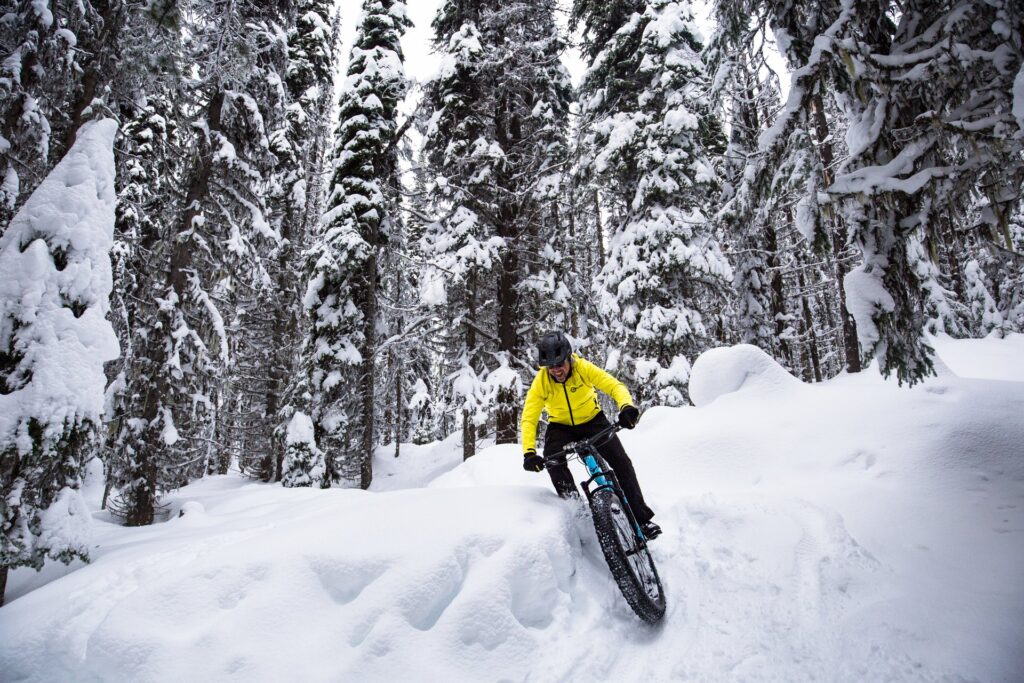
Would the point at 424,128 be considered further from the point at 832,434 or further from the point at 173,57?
the point at 832,434

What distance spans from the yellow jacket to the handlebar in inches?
14.6

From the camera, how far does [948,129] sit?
13.6ft

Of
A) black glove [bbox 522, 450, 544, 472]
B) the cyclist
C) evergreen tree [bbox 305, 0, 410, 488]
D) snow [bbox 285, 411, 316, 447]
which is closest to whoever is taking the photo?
black glove [bbox 522, 450, 544, 472]

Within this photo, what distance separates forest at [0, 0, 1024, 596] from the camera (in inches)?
175

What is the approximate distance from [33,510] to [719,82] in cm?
905

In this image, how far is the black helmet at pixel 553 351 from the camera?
185 inches

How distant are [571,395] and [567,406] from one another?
13cm

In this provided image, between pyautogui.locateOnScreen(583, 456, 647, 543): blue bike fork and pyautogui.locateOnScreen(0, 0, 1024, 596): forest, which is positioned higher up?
pyautogui.locateOnScreen(0, 0, 1024, 596): forest

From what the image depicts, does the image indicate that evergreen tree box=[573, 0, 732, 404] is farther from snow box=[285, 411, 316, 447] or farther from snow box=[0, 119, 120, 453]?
snow box=[0, 119, 120, 453]

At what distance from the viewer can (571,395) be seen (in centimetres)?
496

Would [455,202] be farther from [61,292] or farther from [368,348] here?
[61,292]

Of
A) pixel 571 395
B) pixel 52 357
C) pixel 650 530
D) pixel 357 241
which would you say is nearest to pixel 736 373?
pixel 571 395

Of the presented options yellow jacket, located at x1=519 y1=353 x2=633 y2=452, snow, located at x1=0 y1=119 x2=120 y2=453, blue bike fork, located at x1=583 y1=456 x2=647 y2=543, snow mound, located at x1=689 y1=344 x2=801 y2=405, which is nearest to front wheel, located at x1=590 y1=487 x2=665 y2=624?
blue bike fork, located at x1=583 y1=456 x2=647 y2=543

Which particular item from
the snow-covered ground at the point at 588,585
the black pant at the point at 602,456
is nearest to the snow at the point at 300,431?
→ the snow-covered ground at the point at 588,585
